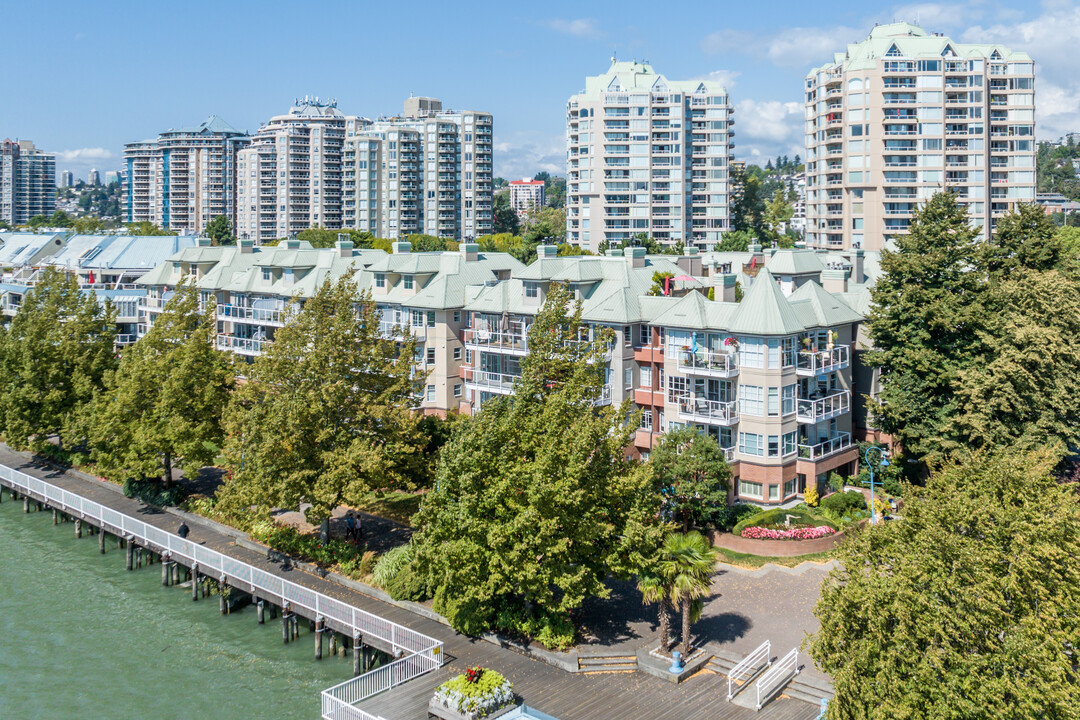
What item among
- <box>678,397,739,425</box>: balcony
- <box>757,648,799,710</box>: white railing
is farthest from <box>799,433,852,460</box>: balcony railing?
<box>757,648,799,710</box>: white railing

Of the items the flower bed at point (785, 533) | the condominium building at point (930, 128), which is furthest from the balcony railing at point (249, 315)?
the condominium building at point (930, 128)

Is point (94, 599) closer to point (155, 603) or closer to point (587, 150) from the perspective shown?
point (155, 603)

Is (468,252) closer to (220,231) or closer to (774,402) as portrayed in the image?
(774,402)

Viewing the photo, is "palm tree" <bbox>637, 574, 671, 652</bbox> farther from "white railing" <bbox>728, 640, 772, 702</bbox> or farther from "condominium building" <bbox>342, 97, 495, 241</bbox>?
"condominium building" <bbox>342, 97, 495, 241</bbox>

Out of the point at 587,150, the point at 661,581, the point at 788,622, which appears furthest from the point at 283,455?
the point at 587,150

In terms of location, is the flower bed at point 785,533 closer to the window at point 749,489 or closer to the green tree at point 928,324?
the window at point 749,489
